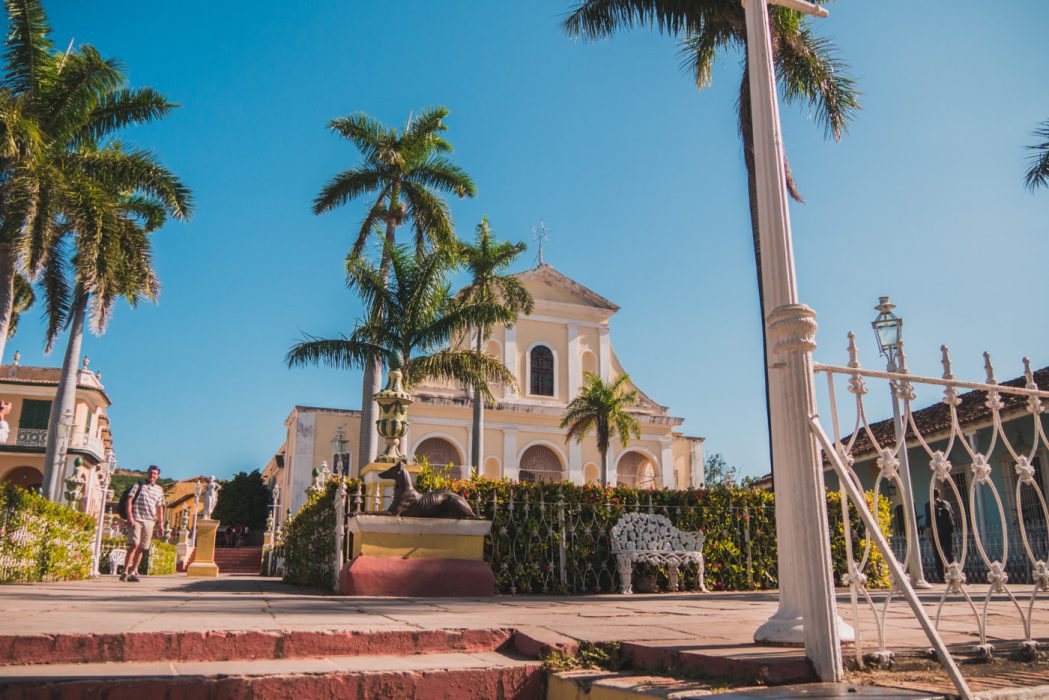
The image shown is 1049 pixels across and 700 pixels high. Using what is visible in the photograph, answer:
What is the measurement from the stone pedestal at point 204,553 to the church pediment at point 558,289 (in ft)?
53.7

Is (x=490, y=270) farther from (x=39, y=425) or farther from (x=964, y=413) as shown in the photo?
(x=39, y=425)

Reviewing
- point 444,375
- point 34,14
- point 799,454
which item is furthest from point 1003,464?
point 34,14

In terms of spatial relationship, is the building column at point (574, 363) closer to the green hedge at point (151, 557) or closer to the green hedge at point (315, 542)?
the green hedge at point (151, 557)

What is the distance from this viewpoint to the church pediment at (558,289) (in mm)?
31469

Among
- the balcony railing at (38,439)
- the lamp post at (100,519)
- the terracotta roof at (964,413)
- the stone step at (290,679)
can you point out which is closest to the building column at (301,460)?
the balcony railing at (38,439)

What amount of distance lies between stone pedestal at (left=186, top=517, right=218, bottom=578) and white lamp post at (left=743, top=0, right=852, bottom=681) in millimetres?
17441

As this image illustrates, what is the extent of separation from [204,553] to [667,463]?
18065 mm

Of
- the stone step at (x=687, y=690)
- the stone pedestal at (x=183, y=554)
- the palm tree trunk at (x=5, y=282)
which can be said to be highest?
the palm tree trunk at (x=5, y=282)

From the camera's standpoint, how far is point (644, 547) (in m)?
9.83

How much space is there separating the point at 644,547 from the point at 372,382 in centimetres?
1016

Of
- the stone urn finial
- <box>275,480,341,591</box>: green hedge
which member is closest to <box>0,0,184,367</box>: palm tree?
<box>275,480,341,591</box>: green hedge

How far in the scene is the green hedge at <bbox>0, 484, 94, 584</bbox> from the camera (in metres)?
10.1

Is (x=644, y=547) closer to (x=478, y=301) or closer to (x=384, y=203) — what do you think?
(x=478, y=301)

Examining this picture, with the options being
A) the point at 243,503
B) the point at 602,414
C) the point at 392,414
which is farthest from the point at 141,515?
the point at 243,503
